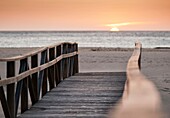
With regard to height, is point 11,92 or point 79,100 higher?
point 11,92

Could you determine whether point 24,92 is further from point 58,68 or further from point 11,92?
point 58,68

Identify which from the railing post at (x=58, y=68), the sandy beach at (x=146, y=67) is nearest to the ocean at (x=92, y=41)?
the sandy beach at (x=146, y=67)

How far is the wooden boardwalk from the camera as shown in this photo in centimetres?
657

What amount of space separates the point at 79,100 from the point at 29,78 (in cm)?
134

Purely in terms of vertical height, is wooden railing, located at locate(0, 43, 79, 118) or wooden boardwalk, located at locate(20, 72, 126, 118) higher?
wooden railing, located at locate(0, 43, 79, 118)

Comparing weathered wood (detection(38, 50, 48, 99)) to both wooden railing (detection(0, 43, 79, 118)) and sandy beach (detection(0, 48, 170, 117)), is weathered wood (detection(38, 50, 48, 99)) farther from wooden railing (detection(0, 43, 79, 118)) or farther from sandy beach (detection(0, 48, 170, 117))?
sandy beach (detection(0, 48, 170, 117))

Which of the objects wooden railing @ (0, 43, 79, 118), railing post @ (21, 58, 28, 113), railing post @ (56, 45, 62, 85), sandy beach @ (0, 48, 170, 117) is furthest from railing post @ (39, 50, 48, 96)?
sandy beach @ (0, 48, 170, 117)

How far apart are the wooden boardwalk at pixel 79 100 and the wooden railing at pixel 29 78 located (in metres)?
0.19

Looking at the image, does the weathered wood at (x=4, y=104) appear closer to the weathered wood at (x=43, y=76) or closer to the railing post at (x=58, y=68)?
the weathered wood at (x=43, y=76)

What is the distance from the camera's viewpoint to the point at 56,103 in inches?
297

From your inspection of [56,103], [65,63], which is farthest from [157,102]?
[65,63]

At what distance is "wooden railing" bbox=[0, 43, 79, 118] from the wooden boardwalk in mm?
194

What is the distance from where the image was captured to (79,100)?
25.9 feet

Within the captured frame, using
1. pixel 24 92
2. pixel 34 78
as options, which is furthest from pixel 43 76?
pixel 24 92
